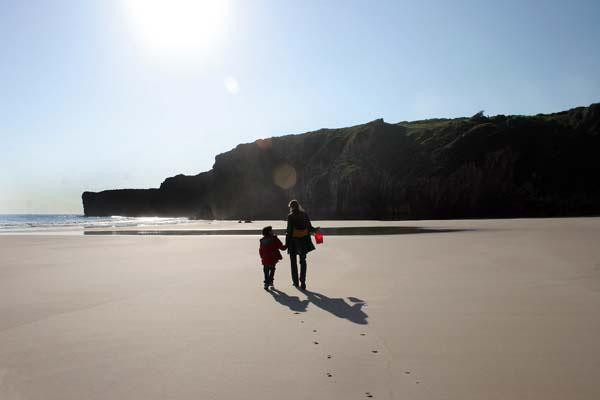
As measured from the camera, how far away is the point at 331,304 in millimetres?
7309

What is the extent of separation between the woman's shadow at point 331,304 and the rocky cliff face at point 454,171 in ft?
195

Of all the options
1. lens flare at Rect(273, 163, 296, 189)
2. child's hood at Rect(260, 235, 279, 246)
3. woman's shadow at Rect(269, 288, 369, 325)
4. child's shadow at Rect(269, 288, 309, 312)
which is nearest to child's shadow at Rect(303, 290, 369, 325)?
woman's shadow at Rect(269, 288, 369, 325)

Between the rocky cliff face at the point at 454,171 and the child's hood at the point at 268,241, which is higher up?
the rocky cliff face at the point at 454,171

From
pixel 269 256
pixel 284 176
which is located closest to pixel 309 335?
pixel 269 256

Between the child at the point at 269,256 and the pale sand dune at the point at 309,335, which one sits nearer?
the pale sand dune at the point at 309,335

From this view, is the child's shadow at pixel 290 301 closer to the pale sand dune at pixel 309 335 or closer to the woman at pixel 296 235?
the pale sand dune at pixel 309 335

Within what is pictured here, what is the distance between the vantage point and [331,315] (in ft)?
21.3

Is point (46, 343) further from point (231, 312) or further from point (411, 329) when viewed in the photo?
point (411, 329)

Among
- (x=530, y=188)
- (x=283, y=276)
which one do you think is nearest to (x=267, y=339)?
(x=283, y=276)

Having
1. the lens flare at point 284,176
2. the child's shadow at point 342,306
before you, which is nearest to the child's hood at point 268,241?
the child's shadow at point 342,306

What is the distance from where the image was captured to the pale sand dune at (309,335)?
377 cm

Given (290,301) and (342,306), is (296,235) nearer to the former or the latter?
(290,301)

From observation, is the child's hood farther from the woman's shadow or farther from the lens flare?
the lens flare

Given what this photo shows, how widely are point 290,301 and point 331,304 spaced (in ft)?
2.78
